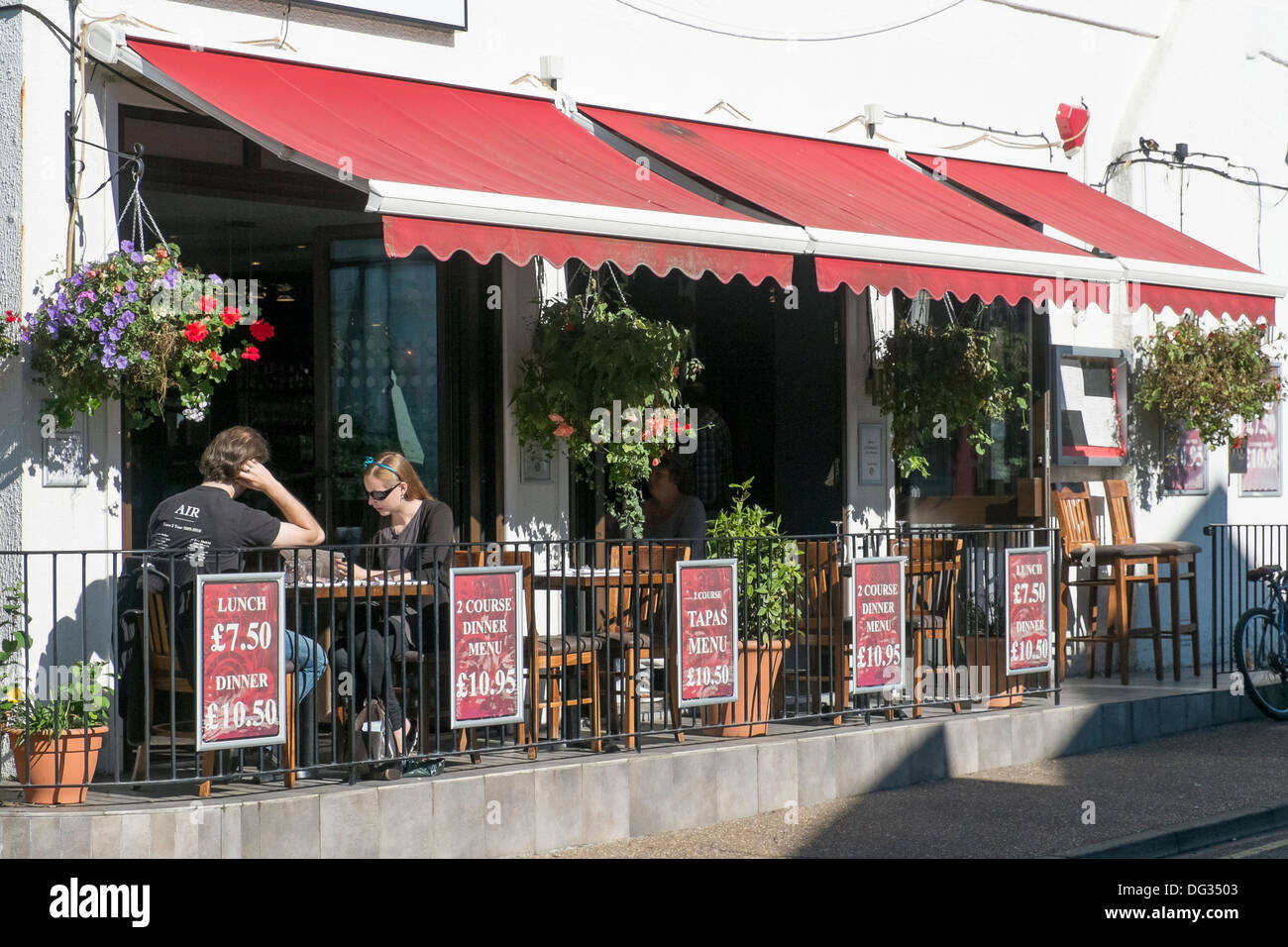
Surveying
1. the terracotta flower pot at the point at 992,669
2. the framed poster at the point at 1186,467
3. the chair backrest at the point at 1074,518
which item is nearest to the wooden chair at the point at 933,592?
the terracotta flower pot at the point at 992,669

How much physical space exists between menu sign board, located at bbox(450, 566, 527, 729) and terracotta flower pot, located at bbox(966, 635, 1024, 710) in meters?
3.35

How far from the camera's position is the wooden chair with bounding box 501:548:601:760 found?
8.06 meters

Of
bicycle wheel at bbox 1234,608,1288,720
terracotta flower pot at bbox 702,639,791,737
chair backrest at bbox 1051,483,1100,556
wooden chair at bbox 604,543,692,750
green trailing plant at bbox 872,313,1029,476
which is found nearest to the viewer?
wooden chair at bbox 604,543,692,750

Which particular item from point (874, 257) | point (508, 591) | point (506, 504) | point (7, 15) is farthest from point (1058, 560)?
point (7, 15)

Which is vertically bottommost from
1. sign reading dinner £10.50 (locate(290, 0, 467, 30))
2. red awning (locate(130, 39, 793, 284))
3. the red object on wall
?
red awning (locate(130, 39, 793, 284))

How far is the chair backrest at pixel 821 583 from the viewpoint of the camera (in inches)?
362

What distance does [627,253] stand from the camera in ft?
26.4

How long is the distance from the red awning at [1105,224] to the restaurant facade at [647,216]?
4cm

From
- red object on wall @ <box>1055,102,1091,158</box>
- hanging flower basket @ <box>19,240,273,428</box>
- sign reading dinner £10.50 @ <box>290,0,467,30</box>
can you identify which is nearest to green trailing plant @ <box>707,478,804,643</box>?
hanging flower basket @ <box>19,240,273,428</box>

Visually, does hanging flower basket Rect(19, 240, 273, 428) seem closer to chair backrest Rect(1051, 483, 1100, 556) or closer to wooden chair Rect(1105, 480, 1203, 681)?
chair backrest Rect(1051, 483, 1100, 556)

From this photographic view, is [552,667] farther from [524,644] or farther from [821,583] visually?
[821,583]

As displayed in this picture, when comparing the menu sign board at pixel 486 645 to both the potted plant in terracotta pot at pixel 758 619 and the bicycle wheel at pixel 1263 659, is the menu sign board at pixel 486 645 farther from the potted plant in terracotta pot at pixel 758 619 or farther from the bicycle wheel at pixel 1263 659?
the bicycle wheel at pixel 1263 659

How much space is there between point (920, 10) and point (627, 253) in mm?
5373
